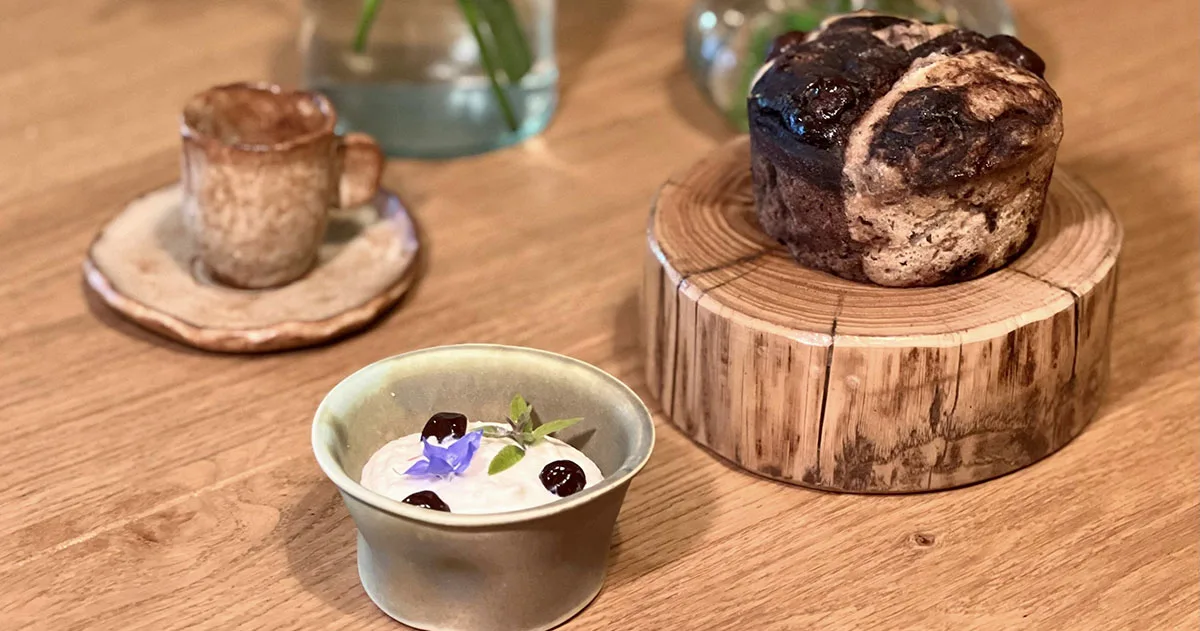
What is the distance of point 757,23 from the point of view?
1.72 metres

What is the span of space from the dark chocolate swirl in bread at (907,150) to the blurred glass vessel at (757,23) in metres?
0.47

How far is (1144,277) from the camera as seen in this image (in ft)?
4.89

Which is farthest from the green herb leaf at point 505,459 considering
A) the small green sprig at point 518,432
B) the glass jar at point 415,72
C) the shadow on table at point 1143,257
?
the glass jar at point 415,72

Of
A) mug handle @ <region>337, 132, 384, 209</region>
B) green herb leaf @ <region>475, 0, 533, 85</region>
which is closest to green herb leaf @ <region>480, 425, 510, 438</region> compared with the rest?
mug handle @ <region>337, 132, 384, 209</region>

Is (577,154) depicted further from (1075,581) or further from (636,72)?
(1075,581)

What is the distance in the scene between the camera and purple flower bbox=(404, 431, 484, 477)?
1.02 m

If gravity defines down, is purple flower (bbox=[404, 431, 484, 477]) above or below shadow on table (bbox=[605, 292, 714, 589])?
above

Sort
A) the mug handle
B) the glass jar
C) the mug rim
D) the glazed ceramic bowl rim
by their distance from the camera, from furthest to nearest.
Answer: the glass jar
the mug handle
the mug rim
the glazed ceramic bowl rim

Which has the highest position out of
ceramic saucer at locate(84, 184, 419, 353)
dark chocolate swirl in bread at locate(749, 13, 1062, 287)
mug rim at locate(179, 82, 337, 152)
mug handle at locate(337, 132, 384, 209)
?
dark chocolate swirl in bread at locate(749, 13, 1062, 287)

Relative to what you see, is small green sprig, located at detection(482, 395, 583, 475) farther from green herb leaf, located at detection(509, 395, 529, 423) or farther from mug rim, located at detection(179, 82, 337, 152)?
mug rim, located at detection(179, 82, 337, 152)

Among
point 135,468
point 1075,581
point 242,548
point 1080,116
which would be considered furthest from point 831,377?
point 1080,116

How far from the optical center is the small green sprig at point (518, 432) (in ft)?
3.38

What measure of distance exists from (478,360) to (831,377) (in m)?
0.29

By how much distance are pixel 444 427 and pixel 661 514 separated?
0.73ft
